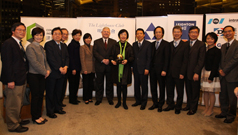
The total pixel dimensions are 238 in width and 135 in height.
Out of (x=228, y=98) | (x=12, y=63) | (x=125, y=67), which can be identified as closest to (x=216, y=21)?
(x=228, y=98)

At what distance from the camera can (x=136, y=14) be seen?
18.8 feet

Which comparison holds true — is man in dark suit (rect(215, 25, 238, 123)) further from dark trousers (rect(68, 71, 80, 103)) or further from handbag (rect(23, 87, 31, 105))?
handbag (rect(23, 87, 31, 105))

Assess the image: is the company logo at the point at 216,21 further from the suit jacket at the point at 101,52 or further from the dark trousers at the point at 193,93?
the suit jacket at the point at 101,52

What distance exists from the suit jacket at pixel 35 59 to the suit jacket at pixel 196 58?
114 inches

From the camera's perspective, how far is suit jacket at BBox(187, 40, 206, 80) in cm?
339

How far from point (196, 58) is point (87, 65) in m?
2.51

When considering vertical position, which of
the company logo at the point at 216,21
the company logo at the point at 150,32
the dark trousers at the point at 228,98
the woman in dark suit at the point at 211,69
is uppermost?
the company logo at the point at 216,21

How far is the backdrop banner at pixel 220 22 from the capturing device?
4.14 meters

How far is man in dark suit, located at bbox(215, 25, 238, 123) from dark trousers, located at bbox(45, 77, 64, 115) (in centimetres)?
332

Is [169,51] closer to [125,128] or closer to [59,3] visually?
[125,128]

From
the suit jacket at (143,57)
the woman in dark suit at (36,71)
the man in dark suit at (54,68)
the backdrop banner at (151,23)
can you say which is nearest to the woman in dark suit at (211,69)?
the suit jacket at (143,57)

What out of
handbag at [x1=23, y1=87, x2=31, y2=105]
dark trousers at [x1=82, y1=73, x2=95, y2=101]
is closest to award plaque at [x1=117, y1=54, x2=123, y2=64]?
dark trousers at [x1=82, y1=73, x2=95, y2=101]

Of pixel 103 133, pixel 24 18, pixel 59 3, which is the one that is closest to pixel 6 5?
pixel 24 18

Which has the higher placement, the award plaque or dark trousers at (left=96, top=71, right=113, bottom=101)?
the award plaque
